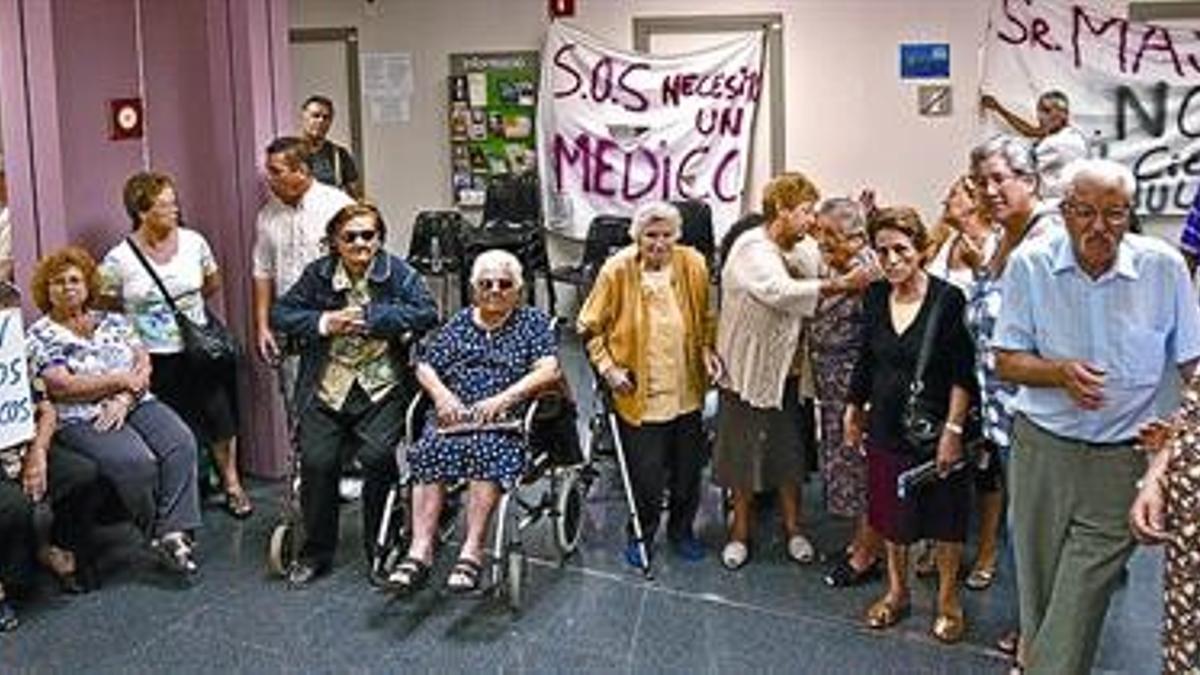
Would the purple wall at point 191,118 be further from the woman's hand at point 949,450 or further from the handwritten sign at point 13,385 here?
the woman's hand at point 949,450

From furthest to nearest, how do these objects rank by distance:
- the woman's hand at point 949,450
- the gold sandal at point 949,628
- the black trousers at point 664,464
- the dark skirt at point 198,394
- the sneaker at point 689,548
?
the dark skirt at point 198,394, the sneaker at point 689,548, the black trousers at point 664,464, the gold sandal at point 949,628, the woman's hand at point 949,450

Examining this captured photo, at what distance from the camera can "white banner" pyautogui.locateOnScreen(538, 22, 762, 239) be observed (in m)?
7.94

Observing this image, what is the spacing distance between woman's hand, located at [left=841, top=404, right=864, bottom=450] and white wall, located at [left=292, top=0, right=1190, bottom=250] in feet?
13.1

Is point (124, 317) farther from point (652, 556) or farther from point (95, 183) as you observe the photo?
point (652, 556)

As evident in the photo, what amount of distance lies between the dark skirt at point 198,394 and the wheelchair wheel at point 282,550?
80 centimetres

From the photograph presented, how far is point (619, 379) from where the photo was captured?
4.31 metres

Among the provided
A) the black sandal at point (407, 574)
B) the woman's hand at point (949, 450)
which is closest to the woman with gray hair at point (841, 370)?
the woman's hand at point (949, 450)

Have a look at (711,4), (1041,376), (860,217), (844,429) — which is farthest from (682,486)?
(711,4)

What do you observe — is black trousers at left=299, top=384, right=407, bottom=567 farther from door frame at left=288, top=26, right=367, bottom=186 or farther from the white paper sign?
the white paper sign

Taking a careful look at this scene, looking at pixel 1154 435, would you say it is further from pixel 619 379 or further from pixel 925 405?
pixel 619 379

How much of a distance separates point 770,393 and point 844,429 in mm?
283

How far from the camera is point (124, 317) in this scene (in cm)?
479

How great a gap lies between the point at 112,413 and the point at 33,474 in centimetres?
37

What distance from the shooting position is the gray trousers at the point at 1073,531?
2842 millimetres
